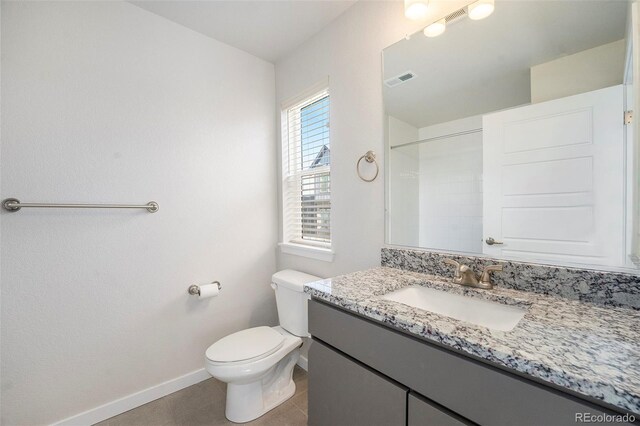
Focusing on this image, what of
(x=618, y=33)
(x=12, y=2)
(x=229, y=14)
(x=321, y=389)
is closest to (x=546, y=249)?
(x=618, y=33)

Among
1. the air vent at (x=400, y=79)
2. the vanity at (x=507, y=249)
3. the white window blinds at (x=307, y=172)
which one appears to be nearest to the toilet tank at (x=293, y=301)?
the white window blinds at (x=307, y=172)

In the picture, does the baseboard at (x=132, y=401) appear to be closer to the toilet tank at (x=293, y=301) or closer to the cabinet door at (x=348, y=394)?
the toilet tank at (x=293, y=301)

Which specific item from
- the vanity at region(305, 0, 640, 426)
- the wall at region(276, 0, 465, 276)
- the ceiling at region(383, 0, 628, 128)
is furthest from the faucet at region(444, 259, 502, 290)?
the ceiling at region(383, 0, 628, 128)

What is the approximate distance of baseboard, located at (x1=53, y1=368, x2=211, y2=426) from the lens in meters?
1.45

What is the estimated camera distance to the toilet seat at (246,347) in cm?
143

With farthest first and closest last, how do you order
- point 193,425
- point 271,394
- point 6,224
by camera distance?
point 271,394
point 193,425
point 6,224

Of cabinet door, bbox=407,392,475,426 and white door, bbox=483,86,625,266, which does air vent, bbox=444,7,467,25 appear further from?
cabinet door, bbox=407,392,475,426

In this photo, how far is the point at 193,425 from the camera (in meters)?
1.48

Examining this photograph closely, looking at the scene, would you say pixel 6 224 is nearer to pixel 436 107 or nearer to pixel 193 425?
pixel 193 425

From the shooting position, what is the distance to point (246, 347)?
1527mm

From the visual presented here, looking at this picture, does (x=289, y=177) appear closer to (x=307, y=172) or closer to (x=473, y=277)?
(x=307, y=172)

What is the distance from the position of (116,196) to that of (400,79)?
1.74 meters

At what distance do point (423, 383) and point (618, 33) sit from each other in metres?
1.24

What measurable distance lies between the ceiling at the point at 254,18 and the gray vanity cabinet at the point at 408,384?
1.69 m
